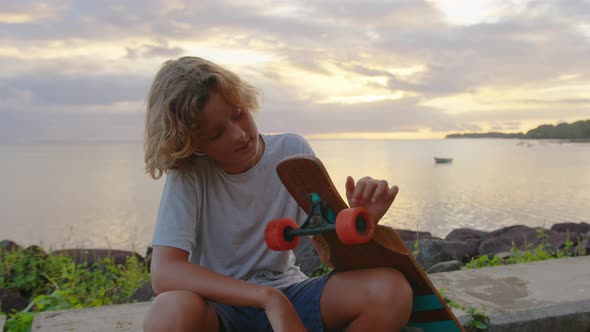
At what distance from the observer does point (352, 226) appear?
4.79 ft

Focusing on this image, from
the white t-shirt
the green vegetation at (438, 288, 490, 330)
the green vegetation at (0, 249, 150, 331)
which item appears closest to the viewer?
the white t-shirt

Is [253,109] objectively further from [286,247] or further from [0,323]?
[0,323]

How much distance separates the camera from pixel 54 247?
17.4 ft

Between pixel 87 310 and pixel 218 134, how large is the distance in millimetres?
1411

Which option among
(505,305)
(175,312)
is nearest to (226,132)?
(175,312)

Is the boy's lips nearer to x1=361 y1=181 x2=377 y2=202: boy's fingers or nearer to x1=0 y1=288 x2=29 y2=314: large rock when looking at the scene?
x1=361 y1=181 x2=377 y2=202: boy's fingers

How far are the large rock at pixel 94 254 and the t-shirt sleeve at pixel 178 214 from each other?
126 inches

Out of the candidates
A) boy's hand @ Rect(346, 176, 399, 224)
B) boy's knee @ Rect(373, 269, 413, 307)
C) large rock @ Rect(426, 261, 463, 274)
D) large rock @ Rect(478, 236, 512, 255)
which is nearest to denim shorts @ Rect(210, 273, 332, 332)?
boy's knee @ Rect(373, 269, 413, 307)

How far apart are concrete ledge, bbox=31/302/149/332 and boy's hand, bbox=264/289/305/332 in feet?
3.41

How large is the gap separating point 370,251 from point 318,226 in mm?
250

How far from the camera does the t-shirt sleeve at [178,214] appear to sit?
183cm

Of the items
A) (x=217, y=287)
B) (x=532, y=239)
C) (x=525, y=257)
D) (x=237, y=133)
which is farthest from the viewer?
(x=532, y=239)

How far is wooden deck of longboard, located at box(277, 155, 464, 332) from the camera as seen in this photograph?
1685mm

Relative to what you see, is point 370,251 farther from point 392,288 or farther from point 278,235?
point 278,235
